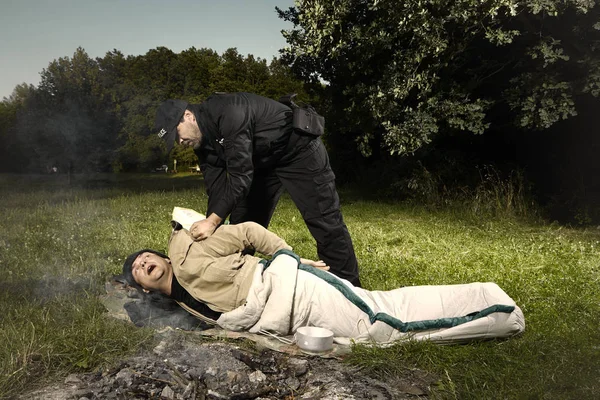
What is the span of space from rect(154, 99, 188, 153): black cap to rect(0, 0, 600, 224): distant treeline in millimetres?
4721

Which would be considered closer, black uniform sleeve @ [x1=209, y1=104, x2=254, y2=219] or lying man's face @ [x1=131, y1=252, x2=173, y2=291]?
lying man's face @ [x1=131, y1=252, x2=173, y2=291]

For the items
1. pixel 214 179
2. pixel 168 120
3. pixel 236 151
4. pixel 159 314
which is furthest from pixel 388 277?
pixel 168 120

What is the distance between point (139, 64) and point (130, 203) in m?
4.24

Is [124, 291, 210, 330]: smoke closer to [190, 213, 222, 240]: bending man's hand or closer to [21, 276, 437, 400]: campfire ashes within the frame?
[21, 276, 437, 400]: campfire ashes

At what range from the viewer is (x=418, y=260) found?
4.88m

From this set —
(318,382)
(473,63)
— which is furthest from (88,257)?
(473,63)

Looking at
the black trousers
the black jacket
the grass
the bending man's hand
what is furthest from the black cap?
the grass

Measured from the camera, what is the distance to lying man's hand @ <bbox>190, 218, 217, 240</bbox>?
3.05m

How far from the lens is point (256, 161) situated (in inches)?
148

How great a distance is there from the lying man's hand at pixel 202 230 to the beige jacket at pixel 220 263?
→ 0.04 metres

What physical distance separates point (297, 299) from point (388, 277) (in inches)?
67.6

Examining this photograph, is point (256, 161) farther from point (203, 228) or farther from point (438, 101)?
point (438, 101)

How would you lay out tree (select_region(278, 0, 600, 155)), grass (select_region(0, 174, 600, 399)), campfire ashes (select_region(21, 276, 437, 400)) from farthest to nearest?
tree (select_region(278, 0, 600, 155)) → grass (select_region(0, 174, 600, 399)) → campfire ashes (select_region(21, 276, 437, 400))

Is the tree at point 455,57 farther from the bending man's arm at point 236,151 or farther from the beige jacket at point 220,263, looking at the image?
the beige jacket at point 220,263
